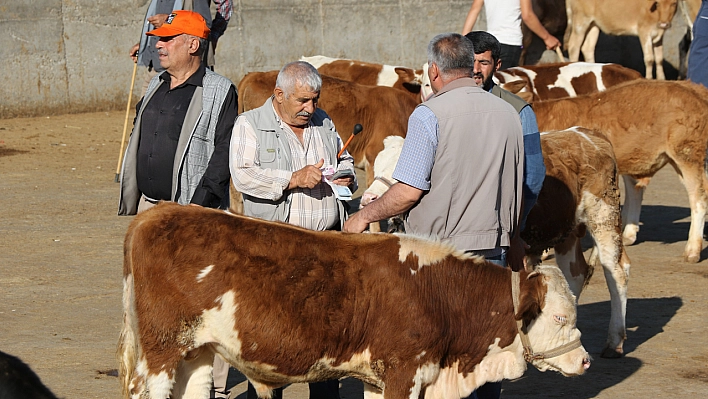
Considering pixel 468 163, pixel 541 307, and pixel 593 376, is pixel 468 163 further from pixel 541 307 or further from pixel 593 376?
pixel 593 376

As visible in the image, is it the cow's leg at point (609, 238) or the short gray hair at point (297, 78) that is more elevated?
the short gray hair at point (297, 78)

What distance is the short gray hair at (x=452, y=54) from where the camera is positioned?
5129mm

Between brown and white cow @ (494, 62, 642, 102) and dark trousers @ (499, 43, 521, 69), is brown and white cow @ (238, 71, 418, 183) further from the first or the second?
brown and white cow @ (494, 62, 642, 102)

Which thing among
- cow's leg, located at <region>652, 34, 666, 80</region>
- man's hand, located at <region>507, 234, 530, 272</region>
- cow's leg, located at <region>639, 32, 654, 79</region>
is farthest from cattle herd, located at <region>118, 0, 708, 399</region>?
cow's leg, located at <region>652, 34, 666, 80</region>

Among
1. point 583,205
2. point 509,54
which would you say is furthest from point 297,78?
point 509,54

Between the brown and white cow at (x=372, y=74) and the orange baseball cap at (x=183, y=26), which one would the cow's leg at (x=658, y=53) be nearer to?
the brown and white cow at (x=372, y=74)

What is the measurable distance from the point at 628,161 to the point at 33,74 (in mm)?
A: 10445

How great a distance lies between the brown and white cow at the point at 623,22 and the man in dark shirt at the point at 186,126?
14.1 m

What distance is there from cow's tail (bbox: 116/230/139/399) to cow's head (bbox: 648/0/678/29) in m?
15.9

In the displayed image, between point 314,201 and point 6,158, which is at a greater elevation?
point 314,201

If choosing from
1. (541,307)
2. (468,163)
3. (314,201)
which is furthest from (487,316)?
(314,201)

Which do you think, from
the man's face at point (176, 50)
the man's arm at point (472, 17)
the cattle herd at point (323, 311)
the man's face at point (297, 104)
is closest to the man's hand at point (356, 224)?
the cattle herd at point (323, 311)

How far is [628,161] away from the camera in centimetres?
991

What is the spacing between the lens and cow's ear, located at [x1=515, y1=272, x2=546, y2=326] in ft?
16.1
